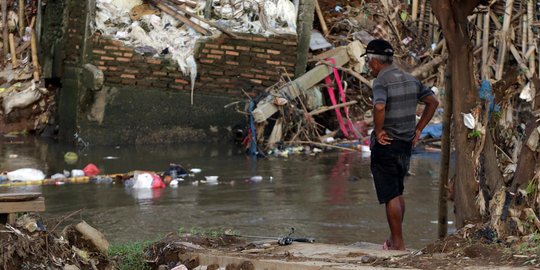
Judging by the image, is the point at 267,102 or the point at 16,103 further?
the point at 16,103

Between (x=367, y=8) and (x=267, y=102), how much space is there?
398 cm

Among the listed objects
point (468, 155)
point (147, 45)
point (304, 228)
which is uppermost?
point (147, 45)

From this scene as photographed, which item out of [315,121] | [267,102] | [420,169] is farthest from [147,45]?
[420,169]

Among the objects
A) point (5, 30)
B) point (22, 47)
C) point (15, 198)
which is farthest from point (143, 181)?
point (5, 30)

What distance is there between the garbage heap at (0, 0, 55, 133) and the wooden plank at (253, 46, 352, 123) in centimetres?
410

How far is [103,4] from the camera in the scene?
578 inches

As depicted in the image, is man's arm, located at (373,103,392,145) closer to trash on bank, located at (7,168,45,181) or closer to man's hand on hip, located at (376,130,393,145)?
man's hand on hip, located at (376,130,393,145)

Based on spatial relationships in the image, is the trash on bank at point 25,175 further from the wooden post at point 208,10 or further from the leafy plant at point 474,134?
the leafy plant at point 474,134

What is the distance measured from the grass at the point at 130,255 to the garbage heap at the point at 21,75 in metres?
10.2

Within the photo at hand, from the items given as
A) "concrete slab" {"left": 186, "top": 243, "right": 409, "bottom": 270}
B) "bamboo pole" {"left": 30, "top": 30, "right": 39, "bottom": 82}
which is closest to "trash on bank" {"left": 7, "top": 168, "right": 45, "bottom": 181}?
"bamboo pole" {"left": 30, "top": 30, "right": 39, "bottom": 82}

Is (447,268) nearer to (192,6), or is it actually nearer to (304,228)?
(304,228)

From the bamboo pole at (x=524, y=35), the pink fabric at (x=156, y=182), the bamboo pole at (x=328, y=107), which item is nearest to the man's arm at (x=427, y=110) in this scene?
the pink fabric at (x=156, y=182)

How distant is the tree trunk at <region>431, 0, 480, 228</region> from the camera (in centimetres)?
648

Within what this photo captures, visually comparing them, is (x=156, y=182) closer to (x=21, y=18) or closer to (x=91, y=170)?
(x=91, y=170)
